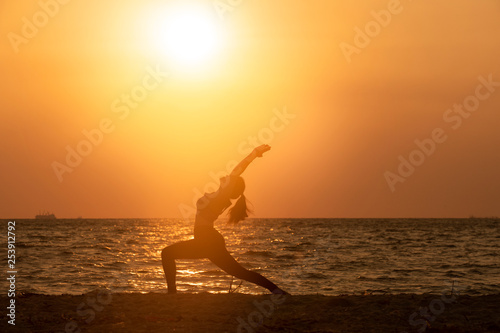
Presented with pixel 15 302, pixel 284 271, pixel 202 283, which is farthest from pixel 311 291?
pixel 15 302

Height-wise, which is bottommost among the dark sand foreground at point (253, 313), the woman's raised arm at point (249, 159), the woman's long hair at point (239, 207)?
the dark sand foreground at point (253, 313)

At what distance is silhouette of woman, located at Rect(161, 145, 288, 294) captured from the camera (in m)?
8.90

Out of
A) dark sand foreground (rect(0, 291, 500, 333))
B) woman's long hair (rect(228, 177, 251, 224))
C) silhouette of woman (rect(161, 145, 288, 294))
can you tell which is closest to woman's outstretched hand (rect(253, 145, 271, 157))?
silhouette of woman (rect(161, 145, 288, 294))

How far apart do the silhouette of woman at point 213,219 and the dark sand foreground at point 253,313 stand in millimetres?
497

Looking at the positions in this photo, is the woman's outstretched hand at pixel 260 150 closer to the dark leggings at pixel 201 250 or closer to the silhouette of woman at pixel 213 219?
the silhouette of woman at pixel 213 219

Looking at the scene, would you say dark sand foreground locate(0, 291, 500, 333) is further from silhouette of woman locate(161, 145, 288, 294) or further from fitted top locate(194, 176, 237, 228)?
fitted top locate(194, 176, 237, 228)

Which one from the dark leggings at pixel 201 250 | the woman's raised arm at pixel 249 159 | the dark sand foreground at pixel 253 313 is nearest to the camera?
the dark sand foreground at pixel 253 313

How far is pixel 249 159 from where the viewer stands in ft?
29.1

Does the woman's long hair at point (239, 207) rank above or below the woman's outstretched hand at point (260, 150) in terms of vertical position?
below

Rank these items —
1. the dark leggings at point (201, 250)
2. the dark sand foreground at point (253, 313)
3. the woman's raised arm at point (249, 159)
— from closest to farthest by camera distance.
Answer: the dark sand foreground at point (253, 313) → the woman's raised arm at point (249, 159) → the dark leggings at point (201, 250)

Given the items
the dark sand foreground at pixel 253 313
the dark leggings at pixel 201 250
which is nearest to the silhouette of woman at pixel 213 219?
the dark leggings at pixel 201 250

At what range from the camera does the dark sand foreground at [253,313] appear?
7250 millimetres

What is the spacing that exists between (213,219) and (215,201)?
29 cm

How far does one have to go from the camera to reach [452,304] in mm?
8297
